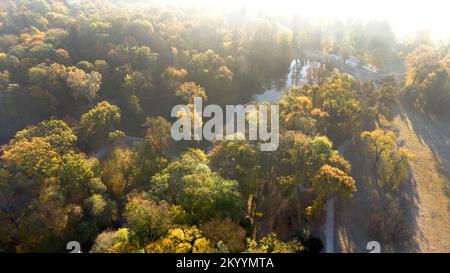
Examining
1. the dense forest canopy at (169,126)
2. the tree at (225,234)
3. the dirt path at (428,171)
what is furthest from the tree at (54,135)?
the dirt path at (428,171)

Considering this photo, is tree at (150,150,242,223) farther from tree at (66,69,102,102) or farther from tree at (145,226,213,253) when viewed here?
tree at (66,69,102,102)

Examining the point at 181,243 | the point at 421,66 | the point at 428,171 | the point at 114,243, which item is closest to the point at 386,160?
the point at 428,171

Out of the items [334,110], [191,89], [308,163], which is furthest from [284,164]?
[191,89]

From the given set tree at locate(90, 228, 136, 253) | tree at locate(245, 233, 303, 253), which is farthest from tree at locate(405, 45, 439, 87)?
tree at locate(90, 228, 136, 253)

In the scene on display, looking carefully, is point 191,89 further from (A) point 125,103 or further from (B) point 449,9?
(B) point 449,9

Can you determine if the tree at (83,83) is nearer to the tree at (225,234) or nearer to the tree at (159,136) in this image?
the tree at (159,136)
